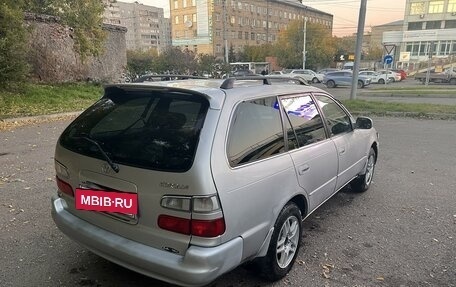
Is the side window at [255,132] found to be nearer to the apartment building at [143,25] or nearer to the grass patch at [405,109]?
the grass patch at [405,109]

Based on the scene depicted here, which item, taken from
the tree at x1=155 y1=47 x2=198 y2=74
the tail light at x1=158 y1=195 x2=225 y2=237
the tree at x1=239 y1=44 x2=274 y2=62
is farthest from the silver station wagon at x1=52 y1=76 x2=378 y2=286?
the tree at x1=239 y1=44 x2=274 y2=62

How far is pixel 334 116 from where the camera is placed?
3771 mm

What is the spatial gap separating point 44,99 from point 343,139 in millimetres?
12174

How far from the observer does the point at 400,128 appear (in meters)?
9.32

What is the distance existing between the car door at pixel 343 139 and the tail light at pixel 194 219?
1.89 metres

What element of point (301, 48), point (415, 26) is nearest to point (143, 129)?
point (301, 48)

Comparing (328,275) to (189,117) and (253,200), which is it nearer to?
(253,200)

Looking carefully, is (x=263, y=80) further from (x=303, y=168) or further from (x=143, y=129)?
(x=143, y=129)

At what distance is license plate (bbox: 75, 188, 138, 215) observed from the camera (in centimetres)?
222

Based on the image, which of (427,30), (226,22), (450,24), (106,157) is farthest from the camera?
(226,22)

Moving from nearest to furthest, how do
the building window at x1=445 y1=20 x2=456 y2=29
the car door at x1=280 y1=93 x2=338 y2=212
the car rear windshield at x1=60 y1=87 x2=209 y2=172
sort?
the car rear windshield at x1=60 y1=87 x2=209 y2=172, the car door at x1=280 y1=93 x2=338 y2=212, the building window at x1=445 y1=20 x2=456 y2=29

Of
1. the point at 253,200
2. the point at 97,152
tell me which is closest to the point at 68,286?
the point at 97,152

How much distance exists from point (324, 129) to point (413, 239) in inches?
55.3

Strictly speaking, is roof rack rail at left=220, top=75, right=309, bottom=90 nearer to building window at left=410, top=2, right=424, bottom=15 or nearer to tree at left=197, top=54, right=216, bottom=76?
tree at left=197, top=54, right=216, bottom=76
